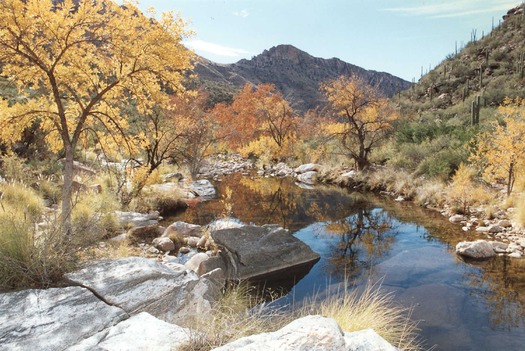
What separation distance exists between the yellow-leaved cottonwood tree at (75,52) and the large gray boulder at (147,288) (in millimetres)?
1361

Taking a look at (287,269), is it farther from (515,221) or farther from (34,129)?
(34,129)

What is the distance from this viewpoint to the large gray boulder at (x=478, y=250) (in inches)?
280

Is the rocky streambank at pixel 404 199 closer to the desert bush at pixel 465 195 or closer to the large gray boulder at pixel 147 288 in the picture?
the desert bush at pixel 465 195

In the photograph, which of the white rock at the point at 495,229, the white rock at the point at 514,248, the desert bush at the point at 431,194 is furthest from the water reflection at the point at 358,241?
the white rock at the point at 514,248

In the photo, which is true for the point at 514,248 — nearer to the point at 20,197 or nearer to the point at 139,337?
the point at 139,337

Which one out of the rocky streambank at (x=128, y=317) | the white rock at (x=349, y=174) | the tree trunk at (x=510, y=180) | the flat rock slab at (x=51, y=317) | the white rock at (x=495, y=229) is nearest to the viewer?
the rocky streambank at (x=128, y=317)

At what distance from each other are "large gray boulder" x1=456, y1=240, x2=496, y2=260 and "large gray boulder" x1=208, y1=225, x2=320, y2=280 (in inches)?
122

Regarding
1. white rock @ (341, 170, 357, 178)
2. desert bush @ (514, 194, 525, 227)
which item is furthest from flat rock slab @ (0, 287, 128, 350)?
white rock @ (341, 170, 357, 178)

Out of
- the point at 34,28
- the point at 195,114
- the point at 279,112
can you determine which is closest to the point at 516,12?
the point at 279,112

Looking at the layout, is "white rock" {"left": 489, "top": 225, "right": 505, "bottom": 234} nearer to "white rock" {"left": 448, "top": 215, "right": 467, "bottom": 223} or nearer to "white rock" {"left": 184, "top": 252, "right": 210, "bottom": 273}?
"white rock" {"left": 448, "top": 215, "right": 467, "bottom": 223}

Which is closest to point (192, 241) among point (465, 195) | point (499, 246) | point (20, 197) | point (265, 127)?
point (20, 197)

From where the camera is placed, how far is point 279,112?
2561 cm

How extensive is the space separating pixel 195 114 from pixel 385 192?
10459 mm

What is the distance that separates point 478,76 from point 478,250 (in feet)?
103
